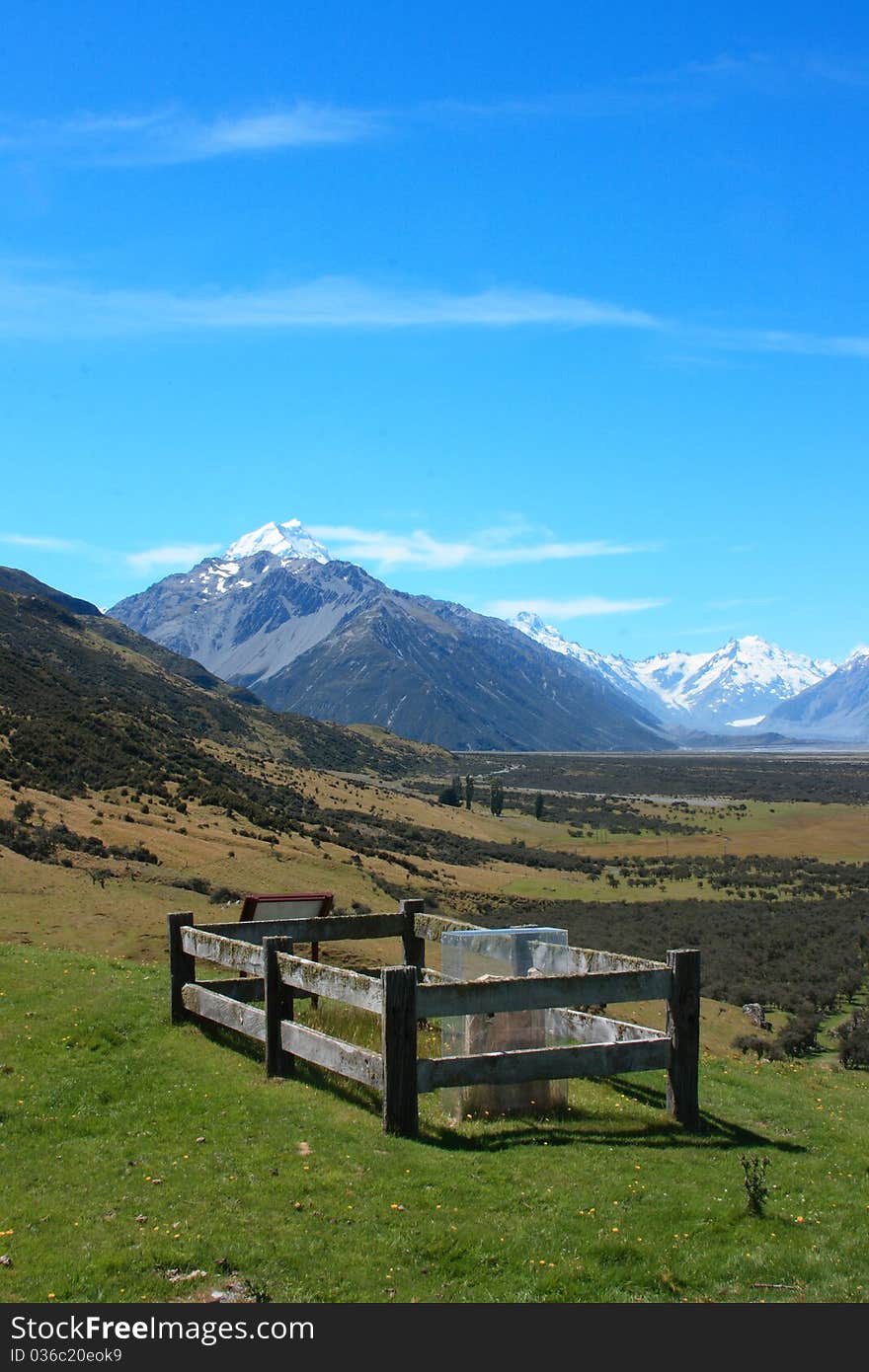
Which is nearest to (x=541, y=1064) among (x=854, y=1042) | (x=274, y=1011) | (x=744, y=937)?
(x=274, y=1011)

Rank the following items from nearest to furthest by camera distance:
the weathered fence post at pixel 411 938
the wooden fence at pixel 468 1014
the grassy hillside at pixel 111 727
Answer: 1. the wooden fence at pixel 468 1014
2. the weathered fence post at pixel 411 938
3. the grassy hillside at pixel 111 727

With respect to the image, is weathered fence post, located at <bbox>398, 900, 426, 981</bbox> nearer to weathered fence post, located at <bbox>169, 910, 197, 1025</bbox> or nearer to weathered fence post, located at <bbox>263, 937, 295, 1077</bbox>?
weathered fence post, located at <bbox>169, 910, 197, 1025</bbox>

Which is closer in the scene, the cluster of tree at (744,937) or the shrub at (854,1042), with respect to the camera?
the shrub at (854,1042)

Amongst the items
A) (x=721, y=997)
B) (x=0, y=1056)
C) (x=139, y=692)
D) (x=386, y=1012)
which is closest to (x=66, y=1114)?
(x=0, y=1056)

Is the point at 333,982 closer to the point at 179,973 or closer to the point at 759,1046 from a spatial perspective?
the point at 179,973

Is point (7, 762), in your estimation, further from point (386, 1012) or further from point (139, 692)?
point (139, 692)

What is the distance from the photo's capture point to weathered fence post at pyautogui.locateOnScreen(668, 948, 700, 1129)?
35.0ft

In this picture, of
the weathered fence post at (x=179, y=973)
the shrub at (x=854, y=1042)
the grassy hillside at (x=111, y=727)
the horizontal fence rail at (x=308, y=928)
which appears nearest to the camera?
the weathered fence post at (x=179, y=973)

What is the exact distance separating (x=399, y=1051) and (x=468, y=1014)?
75 cm

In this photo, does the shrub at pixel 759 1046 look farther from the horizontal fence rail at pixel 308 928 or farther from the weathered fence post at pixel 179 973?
the weathered fence post at pixel 179 973

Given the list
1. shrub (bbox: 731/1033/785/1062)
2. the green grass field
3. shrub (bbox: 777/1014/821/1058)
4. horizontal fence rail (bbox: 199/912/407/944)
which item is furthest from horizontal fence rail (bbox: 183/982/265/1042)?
shrub (bbox: 777/1014/821/1058)

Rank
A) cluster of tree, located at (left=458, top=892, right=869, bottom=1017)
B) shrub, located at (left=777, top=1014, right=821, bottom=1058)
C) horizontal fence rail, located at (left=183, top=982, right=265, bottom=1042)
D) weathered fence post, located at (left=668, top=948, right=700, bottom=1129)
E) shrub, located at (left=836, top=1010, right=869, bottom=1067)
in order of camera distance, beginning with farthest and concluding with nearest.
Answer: cluster of tree, located at (left=458, top=892, right=869, bottom=1017), shrub, located at (left=777, top=1014, right=821, bottom=1058), shrub, located at (left=836, top=1010, right=869, bottom=1067), horizontal fence rail, located at (left=183, top=982, right=265, bottom=1042), weathered fence post, located at (left=668, top=948, right=700, bottom=1129)

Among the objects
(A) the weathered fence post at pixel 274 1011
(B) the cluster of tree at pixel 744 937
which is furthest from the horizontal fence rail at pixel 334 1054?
(B) the cluster of tree at pixel 744 937

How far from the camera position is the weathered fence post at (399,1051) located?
9.55 metres
